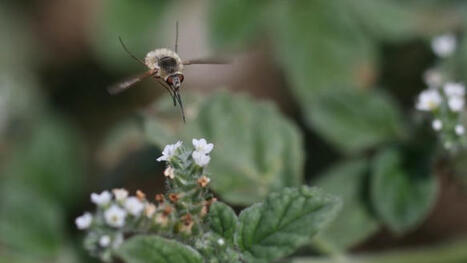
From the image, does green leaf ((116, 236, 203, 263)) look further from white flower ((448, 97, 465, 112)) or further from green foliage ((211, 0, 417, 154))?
green foliage ((211, 0, 417, 154))

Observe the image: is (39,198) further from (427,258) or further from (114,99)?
(427,258)

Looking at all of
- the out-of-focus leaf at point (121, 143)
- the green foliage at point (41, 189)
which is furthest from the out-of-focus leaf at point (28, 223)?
the out-of-focus leaf at point (121, 143)

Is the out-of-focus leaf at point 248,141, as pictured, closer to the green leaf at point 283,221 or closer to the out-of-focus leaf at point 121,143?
the out-of-focus leaf at point 121,143

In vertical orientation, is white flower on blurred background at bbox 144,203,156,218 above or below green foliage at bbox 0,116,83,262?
below

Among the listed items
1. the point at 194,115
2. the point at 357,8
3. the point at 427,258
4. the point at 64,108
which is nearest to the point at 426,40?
the point at 357,8

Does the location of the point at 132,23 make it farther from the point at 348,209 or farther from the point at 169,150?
the point at 169,150

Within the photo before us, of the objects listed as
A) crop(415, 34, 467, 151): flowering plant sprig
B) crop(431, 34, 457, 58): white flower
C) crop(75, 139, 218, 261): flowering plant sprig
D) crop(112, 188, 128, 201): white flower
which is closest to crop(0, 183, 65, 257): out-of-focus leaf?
crop(75, 139, 218, 261): flowering plant sprig

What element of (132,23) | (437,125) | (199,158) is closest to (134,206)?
(199,158)
